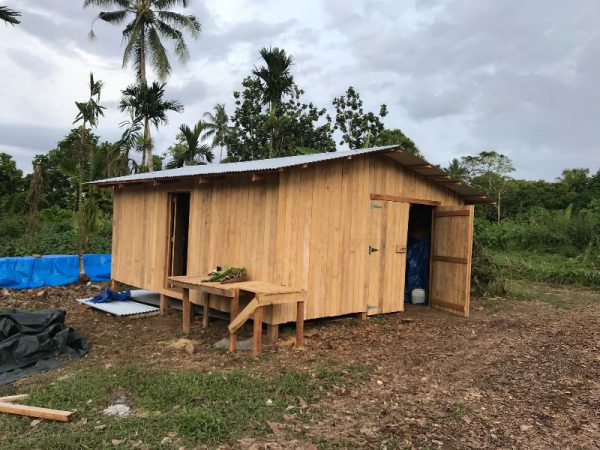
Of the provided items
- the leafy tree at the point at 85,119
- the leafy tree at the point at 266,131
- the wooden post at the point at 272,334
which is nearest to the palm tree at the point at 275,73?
the leafy tree at the point at 266,131

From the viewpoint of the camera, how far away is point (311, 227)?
6832 mm

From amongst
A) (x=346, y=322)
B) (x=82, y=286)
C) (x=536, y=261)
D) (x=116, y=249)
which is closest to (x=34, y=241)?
(x=82, y=286)

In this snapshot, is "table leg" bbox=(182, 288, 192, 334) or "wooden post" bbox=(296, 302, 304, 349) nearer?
"wooden post" bbox=(296, 302, 304, 349)

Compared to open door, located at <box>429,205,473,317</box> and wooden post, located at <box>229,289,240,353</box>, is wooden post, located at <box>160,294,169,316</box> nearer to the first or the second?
wooden post, located at <box>229,289,240,353</box>

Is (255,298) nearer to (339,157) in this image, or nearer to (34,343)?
(339,157)

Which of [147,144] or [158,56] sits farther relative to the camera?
[158,56]

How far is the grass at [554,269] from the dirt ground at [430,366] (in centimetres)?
388

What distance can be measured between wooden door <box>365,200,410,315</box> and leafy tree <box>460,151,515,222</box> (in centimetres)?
2616

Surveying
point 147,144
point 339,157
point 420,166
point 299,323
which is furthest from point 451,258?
point 147,144

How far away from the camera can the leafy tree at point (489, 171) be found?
32.7m

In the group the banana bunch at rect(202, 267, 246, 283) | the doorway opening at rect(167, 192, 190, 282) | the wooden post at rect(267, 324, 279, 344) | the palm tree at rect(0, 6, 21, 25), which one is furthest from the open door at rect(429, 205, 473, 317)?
the palm tree at rect(0, 6, 21, 25)

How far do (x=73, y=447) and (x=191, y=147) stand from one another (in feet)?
60.4

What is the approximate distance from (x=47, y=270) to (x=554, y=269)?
44.1 feet

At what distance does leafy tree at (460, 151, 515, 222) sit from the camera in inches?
1287
